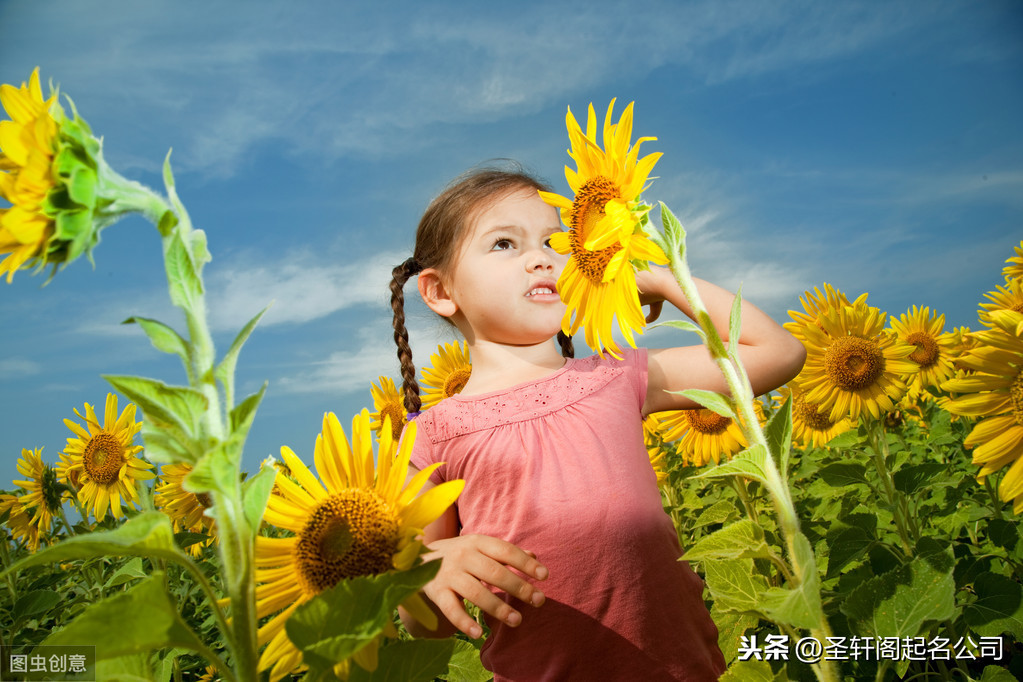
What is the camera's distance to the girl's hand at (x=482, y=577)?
60.6 inches

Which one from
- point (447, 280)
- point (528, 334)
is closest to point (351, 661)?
point (528, 334)

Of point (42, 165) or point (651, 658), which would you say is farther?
point (651, 658)

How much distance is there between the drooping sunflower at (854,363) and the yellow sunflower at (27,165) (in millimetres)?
3339

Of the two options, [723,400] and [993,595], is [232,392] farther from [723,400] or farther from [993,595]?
[993,595]

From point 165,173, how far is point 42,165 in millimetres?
172

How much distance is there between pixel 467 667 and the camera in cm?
175

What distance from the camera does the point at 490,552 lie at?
160 cm

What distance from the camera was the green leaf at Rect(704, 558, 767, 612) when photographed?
119cm

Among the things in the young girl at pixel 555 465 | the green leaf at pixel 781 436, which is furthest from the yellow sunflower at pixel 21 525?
the green leaf at pixel 781 436

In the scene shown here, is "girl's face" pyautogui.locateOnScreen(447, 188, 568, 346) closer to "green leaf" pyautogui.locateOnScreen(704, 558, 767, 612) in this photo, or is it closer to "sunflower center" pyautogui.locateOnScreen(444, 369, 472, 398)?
"green leaf" pyautogui.locateOnScreen(704, 558, 767, 612)

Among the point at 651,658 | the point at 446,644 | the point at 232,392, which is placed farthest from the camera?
the point at 651,658

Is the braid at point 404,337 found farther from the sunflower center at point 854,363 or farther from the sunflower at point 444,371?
the sunflower center at point 854,363

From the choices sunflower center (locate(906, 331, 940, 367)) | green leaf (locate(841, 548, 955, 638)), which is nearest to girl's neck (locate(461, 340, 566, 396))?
green leaf (locate(841, 548, 955, 638))

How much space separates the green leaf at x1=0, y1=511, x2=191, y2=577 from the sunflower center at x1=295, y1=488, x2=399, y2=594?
1.07 feet
